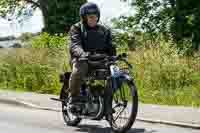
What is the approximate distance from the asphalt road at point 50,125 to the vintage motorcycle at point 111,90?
356mm

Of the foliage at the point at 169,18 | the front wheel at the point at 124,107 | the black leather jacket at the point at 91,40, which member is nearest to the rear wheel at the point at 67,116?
the black leather jacket at the point at 91,40

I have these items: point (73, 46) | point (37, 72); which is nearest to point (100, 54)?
point (73, 46)

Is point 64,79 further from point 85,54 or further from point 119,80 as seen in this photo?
point 119,80

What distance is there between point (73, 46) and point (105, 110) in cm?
114

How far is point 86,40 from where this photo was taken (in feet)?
36.6

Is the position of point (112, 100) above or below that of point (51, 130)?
above

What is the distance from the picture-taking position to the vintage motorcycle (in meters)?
10.4

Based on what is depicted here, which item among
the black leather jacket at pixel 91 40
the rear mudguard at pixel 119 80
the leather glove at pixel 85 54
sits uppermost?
the black leather jacket at pixel 91 40

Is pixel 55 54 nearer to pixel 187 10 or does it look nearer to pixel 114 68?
pixel 114 68

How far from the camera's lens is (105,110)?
1073 cm

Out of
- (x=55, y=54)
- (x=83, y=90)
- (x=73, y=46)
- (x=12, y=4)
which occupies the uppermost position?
(x=73, y=46)

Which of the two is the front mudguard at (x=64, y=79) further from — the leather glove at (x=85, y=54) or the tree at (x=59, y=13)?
the tree at (x=59, y=13)

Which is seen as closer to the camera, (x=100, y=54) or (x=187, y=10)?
(x=100, y=54)

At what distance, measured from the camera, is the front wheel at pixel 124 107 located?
10.2 meters
